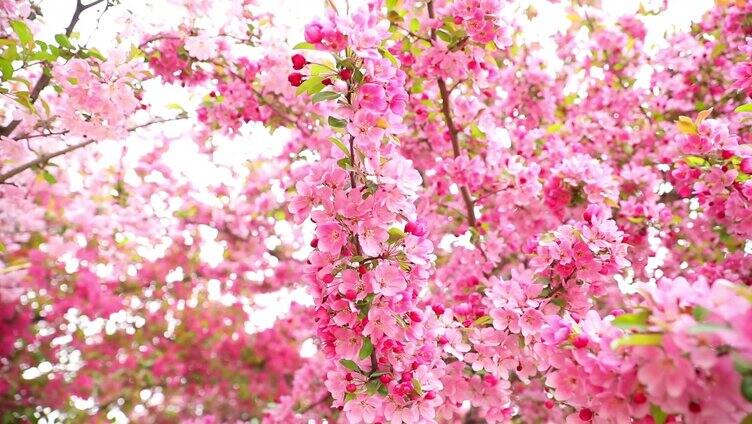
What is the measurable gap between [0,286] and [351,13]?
5388 millimetres

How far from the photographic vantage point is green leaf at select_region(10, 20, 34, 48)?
217cm

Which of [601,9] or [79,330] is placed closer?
[601,9]

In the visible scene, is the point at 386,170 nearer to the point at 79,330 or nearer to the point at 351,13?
the point at 351,13

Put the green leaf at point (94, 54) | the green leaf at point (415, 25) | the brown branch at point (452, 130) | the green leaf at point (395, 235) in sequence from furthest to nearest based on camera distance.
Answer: the brown branch at point (452, 130) → the green leaf at point (415, 25) → the green leaf at point (94, 54) → the green leaf at point (395, 235)

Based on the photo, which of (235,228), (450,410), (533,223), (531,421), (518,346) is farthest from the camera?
(235,228)

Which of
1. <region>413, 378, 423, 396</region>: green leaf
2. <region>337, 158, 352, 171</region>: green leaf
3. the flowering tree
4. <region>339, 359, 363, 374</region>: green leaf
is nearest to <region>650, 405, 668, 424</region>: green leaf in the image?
the flowering tree

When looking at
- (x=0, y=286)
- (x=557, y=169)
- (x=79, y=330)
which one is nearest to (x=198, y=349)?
(x=79, y=330)

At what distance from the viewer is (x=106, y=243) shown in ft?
19.3

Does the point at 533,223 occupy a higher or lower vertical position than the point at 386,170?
lower

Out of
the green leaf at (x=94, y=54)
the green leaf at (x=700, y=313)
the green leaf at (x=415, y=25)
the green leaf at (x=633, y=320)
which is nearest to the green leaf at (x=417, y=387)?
the green leaf at (x=633, y=320)

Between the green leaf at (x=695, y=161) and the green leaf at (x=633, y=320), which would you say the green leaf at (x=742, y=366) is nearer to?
the green leaf at (x=633, y=320)

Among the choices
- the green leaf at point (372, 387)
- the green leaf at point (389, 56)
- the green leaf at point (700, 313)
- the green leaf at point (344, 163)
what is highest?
the green leaf at point (389, 56)

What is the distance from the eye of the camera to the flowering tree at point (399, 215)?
1.74 metres

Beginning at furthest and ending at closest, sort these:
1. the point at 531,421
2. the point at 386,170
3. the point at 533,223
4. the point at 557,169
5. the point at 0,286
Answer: the point at 0,286, the point at 531,421, the point at 533,223, the point at 557,169, the point at 386,170
